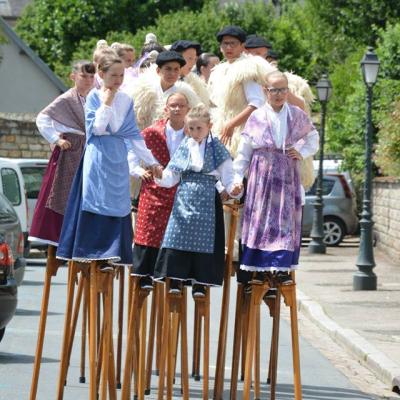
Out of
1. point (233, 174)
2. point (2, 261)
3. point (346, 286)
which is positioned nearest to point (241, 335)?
point (233, 174)

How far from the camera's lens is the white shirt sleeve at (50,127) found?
32.3 feet

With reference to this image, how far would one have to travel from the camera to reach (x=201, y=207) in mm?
8914

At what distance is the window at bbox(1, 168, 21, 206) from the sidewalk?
4796 mm

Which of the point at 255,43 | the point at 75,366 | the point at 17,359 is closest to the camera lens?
the point at 255,43

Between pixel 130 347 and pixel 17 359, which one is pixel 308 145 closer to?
pixel 130 347

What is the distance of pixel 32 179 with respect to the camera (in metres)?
28.5

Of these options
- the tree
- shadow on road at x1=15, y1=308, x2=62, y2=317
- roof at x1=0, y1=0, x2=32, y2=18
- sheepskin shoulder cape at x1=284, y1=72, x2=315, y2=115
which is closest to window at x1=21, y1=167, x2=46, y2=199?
shadow on road at x1=15, y1=308, x2=62, y2=317

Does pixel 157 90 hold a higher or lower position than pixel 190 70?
lower

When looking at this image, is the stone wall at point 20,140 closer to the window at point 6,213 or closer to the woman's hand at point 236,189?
the window at point 6,213

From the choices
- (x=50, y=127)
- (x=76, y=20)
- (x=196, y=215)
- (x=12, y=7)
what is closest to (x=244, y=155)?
(x=196, y=215)

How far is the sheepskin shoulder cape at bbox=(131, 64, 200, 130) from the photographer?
10.3 m

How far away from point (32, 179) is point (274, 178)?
64.4 ft

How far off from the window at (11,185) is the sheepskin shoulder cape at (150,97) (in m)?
13.9

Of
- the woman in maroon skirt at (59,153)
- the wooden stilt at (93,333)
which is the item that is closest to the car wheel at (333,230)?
the woman in maroon skirt at (59,153)
